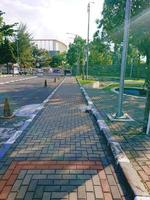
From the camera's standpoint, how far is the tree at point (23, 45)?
7006cm

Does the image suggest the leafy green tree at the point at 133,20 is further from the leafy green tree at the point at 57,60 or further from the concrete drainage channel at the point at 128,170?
the leafy green tree at the point at 57,60

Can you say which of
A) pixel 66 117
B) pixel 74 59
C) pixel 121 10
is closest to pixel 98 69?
pixel 74 59

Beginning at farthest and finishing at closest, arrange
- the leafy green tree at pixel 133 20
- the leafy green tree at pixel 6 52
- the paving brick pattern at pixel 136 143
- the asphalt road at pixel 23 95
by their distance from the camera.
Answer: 1. the leafy green tree at pixel 6 52
2. the leafy green tree at pixel 133 20
3. the asphalt road at pixel 23 95
4. the paving brick pattern at pixel 136 143

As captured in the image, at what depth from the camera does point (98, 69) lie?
208 feet

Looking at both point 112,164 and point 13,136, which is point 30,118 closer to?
point 13,136

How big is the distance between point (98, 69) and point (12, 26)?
24466 millimetres

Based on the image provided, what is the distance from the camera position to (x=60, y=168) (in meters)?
4.88

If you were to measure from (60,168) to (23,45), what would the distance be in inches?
2759

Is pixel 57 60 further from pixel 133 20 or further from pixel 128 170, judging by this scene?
pixel 128 170

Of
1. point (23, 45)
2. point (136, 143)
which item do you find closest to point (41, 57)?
point (23, 45)

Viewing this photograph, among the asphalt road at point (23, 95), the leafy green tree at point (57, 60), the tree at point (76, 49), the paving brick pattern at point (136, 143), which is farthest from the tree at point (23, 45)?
the paving brick pattern at point (136, 143)

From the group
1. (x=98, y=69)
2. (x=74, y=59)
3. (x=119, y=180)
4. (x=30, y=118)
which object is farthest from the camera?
(x=74, y=59)

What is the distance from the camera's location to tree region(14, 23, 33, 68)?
7006 cm

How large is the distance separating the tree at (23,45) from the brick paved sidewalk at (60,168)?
212 feet
